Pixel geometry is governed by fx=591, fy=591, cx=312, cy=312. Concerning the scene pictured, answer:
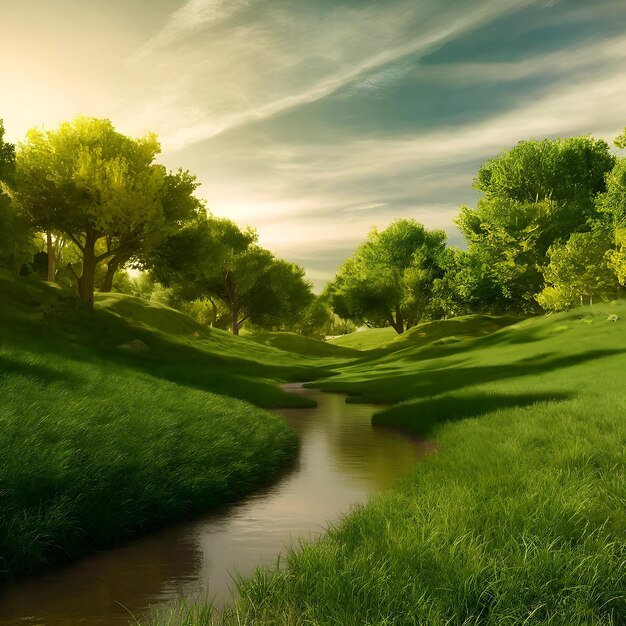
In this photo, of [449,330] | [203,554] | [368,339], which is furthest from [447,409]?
[368,339]

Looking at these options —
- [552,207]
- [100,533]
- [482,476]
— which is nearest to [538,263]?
[552,207]

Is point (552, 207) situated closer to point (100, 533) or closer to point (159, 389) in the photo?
point (159, 389)

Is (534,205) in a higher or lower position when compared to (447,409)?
higher

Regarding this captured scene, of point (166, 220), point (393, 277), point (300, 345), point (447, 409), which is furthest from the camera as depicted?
point (393, 277)

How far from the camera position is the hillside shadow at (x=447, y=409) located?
19188 mm

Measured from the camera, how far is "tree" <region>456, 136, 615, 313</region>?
59875mm

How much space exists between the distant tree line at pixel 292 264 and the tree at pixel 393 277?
0.77 feet

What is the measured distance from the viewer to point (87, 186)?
4228 centimetres

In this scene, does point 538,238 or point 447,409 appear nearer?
point 447,409

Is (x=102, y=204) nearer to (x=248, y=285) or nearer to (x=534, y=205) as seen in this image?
(x=248, y=285)

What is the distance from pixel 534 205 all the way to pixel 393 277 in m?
30.7

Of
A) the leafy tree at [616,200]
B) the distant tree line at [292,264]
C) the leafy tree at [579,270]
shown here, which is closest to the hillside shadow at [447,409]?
the distant tree line at [292,264]

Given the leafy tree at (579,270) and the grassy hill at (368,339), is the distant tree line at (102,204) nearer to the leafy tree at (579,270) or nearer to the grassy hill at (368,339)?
the leafy tree at (579,270)

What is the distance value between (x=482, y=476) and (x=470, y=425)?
6.98m
